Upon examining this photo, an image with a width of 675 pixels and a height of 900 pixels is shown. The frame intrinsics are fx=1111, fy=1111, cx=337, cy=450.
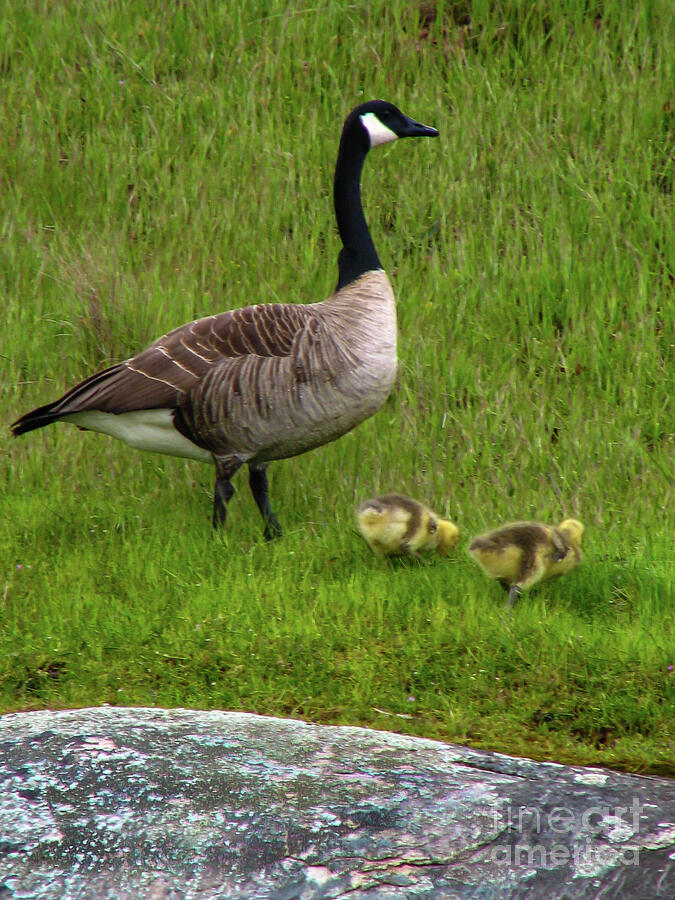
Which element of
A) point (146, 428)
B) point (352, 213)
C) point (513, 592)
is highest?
point (352, 213)

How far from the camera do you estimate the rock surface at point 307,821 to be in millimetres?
3221

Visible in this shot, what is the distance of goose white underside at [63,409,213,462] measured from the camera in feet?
21.6

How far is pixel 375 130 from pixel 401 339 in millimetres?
1802

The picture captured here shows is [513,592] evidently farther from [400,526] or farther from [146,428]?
[146,428]

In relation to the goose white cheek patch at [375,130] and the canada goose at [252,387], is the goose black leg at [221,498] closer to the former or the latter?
the canada goose at [252,387]

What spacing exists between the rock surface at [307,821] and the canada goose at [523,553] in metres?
1.61

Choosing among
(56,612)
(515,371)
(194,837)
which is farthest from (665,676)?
(515,371)

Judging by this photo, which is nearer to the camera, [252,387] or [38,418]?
[252,387]

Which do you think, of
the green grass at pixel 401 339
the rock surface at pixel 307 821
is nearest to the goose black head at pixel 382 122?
the green grass at pixel 401 339

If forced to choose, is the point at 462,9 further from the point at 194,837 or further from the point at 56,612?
the point at 194,837

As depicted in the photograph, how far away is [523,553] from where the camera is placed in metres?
5.38

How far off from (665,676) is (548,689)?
1.67 ft

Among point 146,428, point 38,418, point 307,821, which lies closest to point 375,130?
point 146,428

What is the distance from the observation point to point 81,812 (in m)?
3.44
